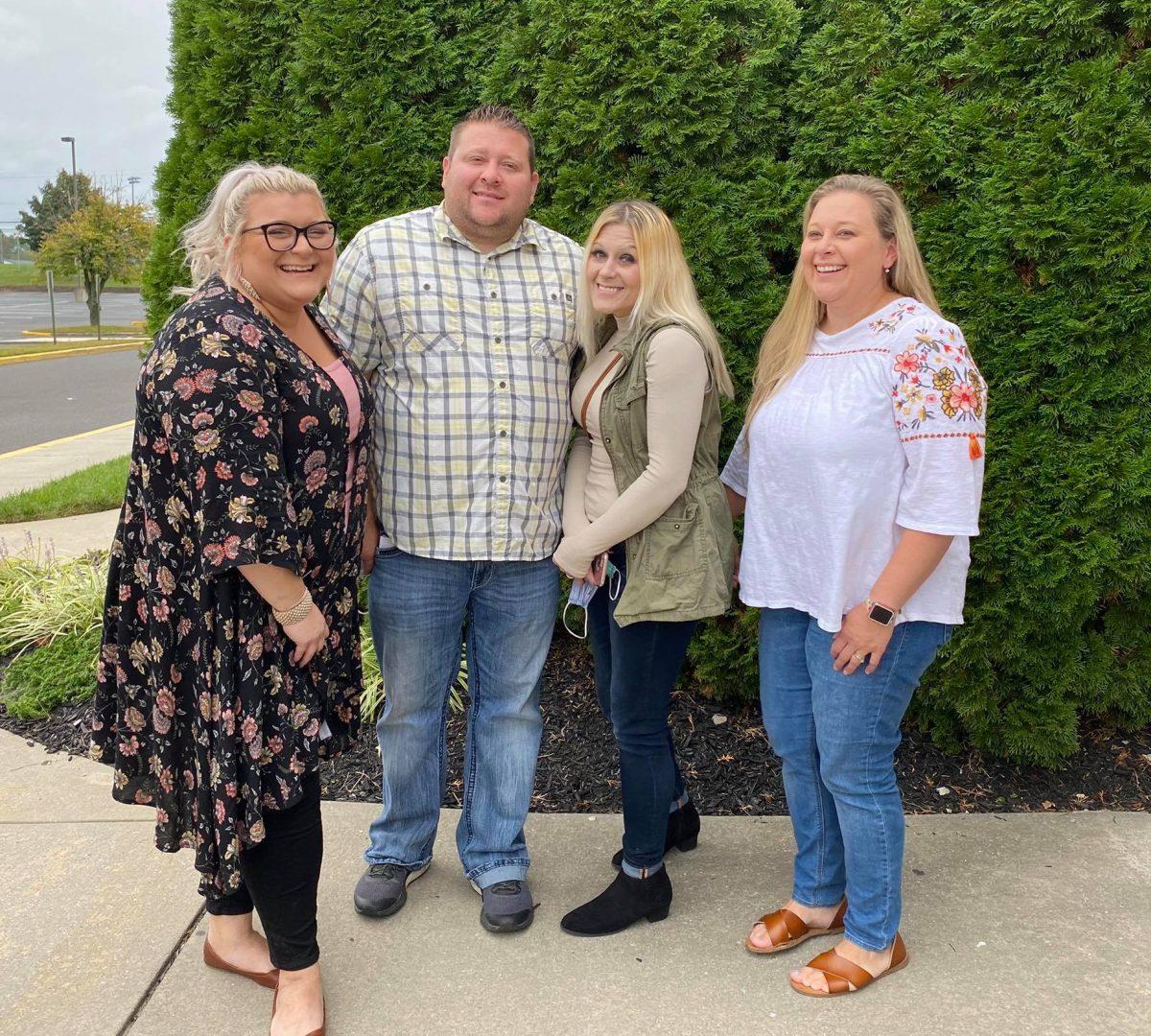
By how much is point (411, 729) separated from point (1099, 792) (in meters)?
2.34

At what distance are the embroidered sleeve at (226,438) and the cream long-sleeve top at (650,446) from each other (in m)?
0.83

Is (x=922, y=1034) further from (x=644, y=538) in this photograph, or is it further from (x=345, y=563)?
(x=345, y=563)

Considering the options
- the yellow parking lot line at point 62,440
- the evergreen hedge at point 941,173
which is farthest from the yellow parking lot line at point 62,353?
the evergreen hedge at point 941,173

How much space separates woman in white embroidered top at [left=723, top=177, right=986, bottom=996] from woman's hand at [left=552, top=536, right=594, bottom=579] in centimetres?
41

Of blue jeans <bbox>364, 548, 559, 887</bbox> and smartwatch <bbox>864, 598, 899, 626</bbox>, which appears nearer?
smartwatch <bbox>864, 598, 899, 626</bbox>

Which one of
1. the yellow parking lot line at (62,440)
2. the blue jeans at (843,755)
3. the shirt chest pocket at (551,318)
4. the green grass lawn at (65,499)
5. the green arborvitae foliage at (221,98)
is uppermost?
the green arborvitae foliage at (221,98)

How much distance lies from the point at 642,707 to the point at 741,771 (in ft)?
3.67

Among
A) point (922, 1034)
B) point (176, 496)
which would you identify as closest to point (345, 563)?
point (176, 496)

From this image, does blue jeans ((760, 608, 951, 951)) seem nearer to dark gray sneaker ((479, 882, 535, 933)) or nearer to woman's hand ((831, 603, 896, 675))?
woman's hand ((831, 603, 896, 675))

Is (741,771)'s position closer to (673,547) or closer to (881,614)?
(673,547)

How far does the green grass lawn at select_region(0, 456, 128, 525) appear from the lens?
693cm

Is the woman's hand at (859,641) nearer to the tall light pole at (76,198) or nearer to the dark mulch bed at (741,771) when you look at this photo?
the dark mulch bed at (741,771)

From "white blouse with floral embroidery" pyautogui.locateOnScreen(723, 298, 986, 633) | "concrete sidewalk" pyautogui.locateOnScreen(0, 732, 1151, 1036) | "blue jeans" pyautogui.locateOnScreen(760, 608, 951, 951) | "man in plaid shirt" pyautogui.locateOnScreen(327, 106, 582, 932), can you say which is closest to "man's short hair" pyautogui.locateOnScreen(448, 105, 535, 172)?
"man in plaid shirt" pyautogui.locateOnScreen(327, 106, 582, 932)

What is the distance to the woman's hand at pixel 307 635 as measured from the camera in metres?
2.16
